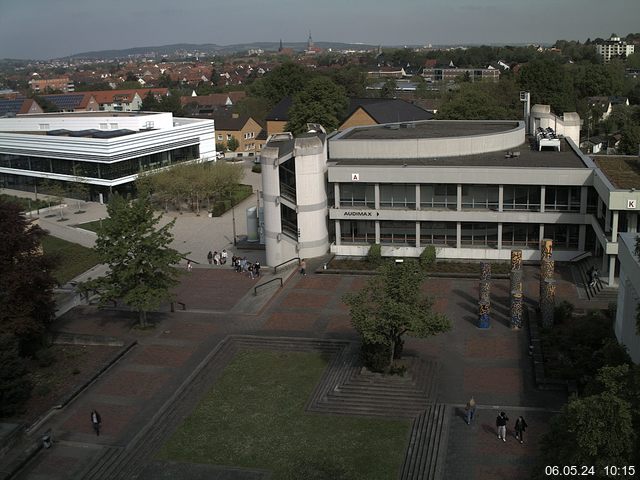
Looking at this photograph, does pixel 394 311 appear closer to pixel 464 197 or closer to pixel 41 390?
pixel 41 390

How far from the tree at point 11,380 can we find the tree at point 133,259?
6637 mm

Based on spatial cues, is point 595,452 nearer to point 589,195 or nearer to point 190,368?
point 190,368

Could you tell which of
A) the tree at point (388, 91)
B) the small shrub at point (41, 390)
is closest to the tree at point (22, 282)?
the small shrub at point (41, 390)

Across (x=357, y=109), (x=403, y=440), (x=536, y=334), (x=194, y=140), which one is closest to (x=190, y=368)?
(x=403, y=440)

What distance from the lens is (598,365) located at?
2717 cm

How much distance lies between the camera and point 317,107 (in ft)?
281

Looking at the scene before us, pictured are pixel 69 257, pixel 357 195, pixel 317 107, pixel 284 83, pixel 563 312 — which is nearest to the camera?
pixel 563 312

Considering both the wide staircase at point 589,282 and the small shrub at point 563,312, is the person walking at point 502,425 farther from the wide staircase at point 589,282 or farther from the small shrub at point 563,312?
the wide staircase at point 589,282

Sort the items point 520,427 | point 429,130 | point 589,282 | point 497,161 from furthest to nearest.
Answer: point 429,130, point 497,161, point 589,282, point 520,427

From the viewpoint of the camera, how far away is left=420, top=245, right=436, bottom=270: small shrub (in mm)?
43669

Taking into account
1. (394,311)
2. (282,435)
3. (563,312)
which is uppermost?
(394,311)

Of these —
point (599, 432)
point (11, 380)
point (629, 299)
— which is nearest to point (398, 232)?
point (629, 299)

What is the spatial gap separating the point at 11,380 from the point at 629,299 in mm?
23821

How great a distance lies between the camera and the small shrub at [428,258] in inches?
1719
